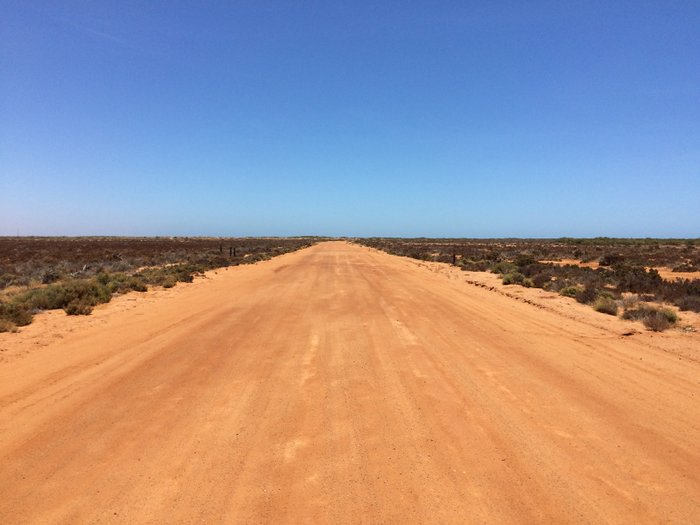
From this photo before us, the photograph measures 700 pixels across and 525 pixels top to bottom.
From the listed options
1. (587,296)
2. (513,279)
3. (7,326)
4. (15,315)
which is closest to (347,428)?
(7,326)

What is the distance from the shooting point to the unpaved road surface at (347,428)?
3773 mm

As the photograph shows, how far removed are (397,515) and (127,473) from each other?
2.50m

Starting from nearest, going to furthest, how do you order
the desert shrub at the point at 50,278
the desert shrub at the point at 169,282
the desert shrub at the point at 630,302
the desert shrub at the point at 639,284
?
1. the desert shrub at the point at 630,302
2. the desert shrub at the point at 639,284
3. the desert shrub at the point at 169,282
4. the desert shrub at the point at 50,278

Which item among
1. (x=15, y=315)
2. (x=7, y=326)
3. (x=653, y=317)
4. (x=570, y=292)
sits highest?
(x=15, y=315)

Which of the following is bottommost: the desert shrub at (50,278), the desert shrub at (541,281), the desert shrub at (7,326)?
the desert shrub at (541,281)

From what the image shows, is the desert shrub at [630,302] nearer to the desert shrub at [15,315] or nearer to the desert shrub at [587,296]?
the desert shrub at [587,296]

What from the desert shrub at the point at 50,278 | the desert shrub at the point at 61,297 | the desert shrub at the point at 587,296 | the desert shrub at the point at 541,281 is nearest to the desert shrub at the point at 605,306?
the desert shrub at the point at 587,296

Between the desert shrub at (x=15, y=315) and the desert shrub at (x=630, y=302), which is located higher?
the desert shrub at (x=15, y=315)

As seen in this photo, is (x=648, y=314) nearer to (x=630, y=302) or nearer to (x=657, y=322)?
(x=657, y=322)

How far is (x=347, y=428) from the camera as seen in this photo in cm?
519

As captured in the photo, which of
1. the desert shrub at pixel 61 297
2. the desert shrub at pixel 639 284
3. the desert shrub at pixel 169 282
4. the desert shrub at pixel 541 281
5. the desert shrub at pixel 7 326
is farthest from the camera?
the desert shrub at pixel 541 281

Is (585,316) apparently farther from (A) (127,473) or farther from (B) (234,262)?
(B) (234,262)

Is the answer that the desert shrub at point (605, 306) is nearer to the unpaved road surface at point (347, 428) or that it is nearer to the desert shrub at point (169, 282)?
the unpaved road surface at point (347, 428)

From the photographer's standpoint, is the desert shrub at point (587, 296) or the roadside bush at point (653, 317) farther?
the desert shrub at point (587, 296)
